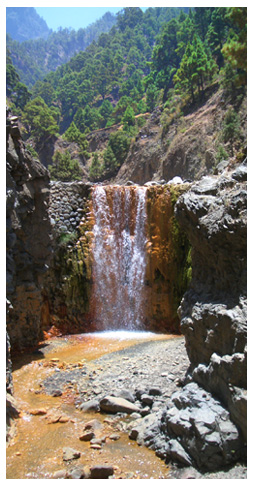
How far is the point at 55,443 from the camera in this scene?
6.01 m

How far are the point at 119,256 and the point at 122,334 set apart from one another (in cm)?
329

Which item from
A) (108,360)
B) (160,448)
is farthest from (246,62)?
(108,360)

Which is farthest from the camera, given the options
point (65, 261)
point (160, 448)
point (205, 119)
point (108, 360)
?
point (205, 119)

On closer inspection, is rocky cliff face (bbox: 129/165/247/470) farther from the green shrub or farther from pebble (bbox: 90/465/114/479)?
the green shrub

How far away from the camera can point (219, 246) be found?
18.7 feet

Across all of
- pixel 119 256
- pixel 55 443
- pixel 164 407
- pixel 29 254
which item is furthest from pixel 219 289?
pixel 119 256

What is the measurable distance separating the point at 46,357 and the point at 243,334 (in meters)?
7.64

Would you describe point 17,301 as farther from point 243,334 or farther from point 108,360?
point 243,334

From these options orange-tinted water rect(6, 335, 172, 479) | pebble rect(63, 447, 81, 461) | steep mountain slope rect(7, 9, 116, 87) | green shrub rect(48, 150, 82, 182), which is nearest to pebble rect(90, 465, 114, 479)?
orange-tinted water rect(6, 335, 172, 479)

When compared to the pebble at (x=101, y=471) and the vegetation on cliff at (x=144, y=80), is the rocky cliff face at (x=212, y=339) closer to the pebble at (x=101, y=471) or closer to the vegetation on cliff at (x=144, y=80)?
the pebble at (x=101, y=471)

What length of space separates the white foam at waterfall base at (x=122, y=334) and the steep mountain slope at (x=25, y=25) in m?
165

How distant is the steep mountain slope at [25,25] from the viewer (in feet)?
499

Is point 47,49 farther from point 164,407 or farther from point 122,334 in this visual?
point 164,407

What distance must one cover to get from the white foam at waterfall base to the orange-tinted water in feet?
13.4
